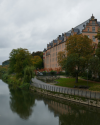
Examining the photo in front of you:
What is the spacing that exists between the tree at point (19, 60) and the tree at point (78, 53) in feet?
55.1

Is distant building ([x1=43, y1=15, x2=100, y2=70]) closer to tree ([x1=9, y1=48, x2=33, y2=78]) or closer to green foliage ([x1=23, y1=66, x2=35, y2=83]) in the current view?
tree ([x1=9, y1=48, x2=33, y2=78])

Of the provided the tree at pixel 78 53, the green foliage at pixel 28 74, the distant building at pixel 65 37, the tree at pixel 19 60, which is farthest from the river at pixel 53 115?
the distant building at pixel 65 37

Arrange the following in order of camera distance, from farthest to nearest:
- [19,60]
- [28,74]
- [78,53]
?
[19,60] → [28,74] → [78,53]

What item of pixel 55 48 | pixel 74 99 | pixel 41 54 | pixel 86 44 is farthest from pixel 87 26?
pixel 41 54

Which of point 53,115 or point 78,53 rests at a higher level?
point 78,53

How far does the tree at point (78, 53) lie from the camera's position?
27.5 meters

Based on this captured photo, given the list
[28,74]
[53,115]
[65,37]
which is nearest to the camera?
[53,115]

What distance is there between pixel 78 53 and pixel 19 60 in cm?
1969

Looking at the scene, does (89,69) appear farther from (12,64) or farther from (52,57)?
(52,57)

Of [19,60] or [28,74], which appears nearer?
[28,74]

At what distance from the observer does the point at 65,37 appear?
54.1 metres

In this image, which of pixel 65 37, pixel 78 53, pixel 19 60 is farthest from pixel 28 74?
pixel 65 37

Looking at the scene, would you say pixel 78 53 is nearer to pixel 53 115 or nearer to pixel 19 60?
pixel 53 115

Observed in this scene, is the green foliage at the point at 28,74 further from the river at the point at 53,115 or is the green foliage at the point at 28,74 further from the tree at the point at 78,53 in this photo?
the river at the point at 53,115
